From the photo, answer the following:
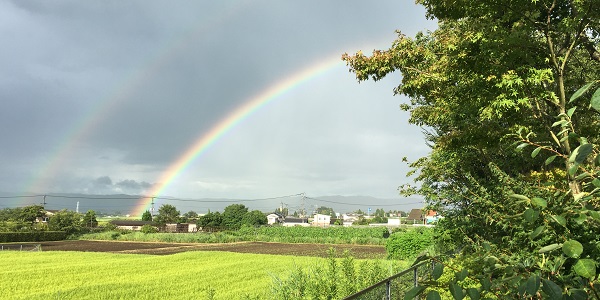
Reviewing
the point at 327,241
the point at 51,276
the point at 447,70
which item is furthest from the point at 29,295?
the point at 327,241

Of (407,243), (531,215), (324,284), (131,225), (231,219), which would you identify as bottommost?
(131,225)

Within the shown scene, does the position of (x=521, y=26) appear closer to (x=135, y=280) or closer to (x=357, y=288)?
(x=357, y=288)

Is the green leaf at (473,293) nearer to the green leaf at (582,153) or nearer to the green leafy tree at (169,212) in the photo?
the green leaf at (582,153)

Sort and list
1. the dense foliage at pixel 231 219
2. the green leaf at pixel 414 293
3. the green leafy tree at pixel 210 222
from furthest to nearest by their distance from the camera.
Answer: the dense foliage at pixel 231 219 < the green leafy tree at pixel 210 222 < the green leaf at pixel 414 293

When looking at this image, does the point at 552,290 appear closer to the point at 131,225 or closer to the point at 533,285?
the point at 533,285

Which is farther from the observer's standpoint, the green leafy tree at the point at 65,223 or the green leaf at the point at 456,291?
the green leafy tree at the point at 65,223

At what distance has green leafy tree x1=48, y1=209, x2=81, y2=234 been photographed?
6706cm

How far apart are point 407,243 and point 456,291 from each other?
24534 mm

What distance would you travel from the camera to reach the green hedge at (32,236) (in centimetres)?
5393

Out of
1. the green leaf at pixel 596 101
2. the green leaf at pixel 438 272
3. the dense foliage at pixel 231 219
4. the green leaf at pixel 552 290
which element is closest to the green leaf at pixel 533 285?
the green leaf at pixel 552 290

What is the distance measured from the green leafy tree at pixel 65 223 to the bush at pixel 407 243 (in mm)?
60792

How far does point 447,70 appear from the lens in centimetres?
941

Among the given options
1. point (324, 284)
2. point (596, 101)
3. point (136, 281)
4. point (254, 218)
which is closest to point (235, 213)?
point (254, 218)

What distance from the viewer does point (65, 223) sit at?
6988 centimetres
